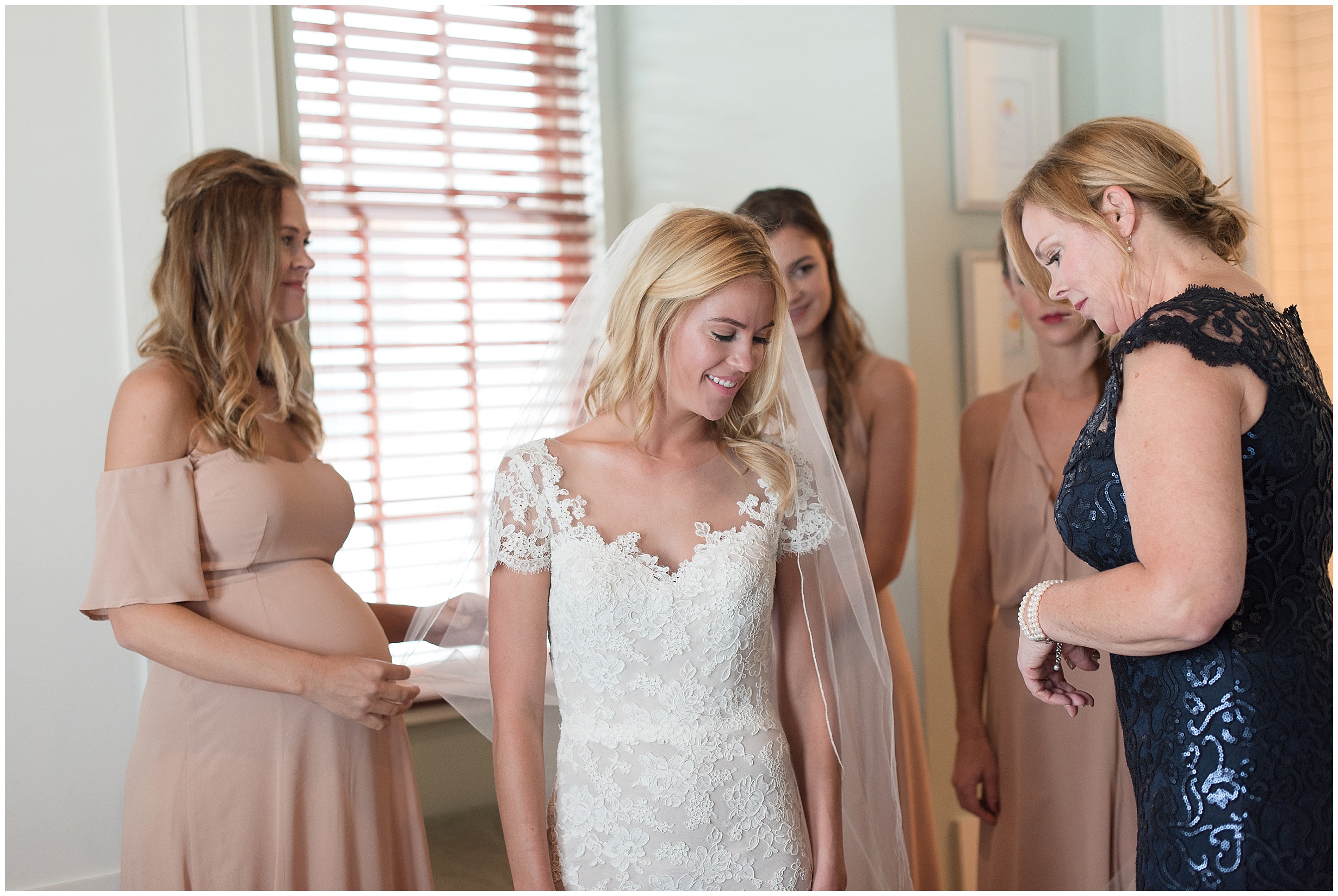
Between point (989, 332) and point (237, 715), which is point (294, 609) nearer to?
point (237, 715)

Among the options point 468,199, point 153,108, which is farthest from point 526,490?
point 468,199

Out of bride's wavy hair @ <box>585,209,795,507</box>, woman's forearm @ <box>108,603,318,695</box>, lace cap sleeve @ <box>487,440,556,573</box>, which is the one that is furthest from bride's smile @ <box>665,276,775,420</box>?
woman's forearm @ <box>108,603,318,695</box>

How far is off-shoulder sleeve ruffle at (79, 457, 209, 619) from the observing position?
70.3 inches

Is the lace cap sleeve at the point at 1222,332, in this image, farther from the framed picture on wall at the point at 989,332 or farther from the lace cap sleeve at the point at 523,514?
the framed picture on wall at the point at 989,332

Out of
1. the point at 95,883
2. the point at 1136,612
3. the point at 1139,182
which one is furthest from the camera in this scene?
the point at 95,883

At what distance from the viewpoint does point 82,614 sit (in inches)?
88.4

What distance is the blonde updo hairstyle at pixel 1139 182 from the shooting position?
139 centimetres

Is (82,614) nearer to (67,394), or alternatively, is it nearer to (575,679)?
(67,394)

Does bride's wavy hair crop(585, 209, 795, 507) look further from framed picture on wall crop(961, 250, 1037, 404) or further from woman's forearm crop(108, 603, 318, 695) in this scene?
framed picture on wall crop(961, 250, 1037, 404)

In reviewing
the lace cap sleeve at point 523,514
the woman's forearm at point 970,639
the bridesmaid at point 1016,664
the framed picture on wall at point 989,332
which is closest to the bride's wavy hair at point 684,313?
the lace cap sleeve at point 523,514

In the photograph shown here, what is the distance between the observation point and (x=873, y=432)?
97.7 inches

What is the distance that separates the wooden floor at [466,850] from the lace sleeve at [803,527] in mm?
1546

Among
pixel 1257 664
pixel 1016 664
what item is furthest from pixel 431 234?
pixel 1257 664

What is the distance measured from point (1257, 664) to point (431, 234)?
3.02 m
